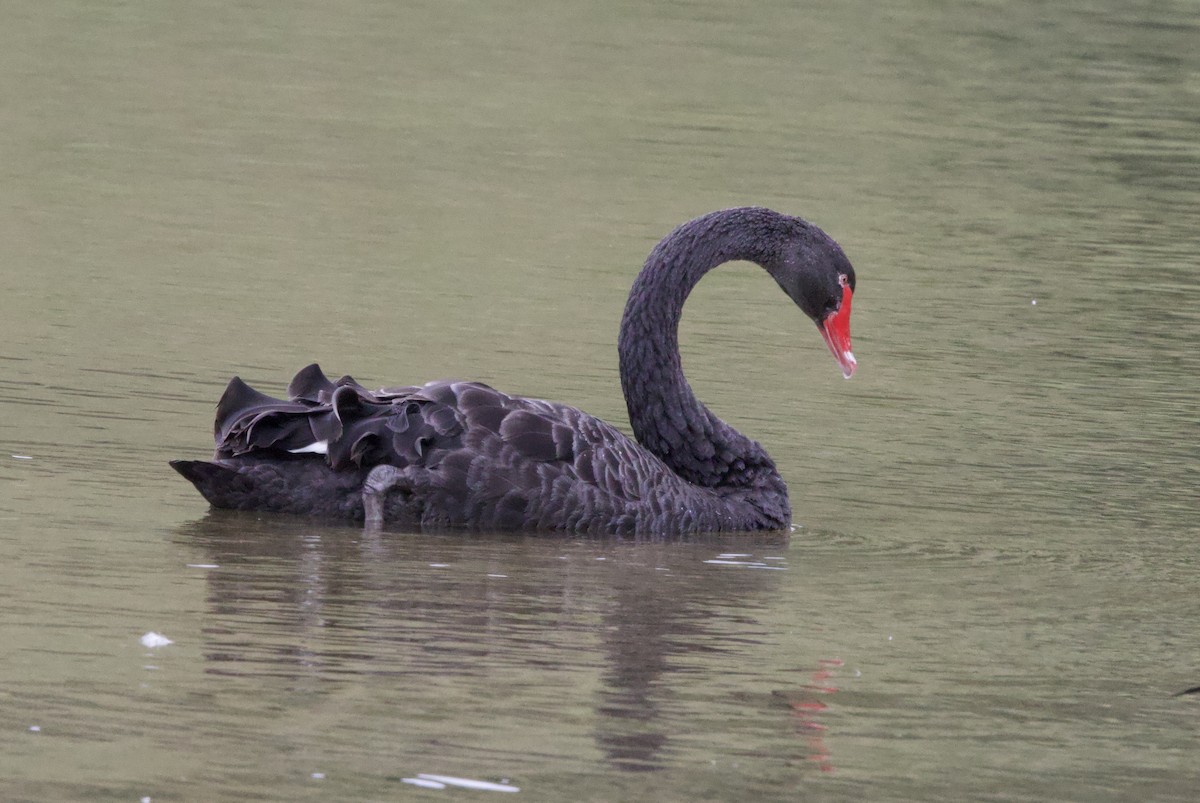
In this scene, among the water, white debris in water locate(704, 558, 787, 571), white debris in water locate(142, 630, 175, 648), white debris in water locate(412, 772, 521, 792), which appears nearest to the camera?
white debris in water locate(412, 772, 521, 792)

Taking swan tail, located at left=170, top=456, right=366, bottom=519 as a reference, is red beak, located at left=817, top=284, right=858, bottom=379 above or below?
above

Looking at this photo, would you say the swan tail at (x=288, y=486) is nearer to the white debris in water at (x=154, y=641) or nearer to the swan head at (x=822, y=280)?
the white debris in water at (x=154, y=641)

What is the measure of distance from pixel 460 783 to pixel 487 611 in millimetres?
1469

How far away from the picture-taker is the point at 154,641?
546cm

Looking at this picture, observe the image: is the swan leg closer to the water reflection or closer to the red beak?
the water reflection

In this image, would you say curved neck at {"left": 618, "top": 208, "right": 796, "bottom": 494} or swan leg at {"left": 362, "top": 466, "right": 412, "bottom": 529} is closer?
swan leg at {"left": 362, "top": 466, "right": 412, "bottom": 529}

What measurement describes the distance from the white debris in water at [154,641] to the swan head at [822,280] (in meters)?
3.16

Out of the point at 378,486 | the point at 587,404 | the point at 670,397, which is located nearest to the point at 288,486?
the point at 378,486

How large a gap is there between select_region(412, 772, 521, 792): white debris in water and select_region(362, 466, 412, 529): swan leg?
241 cm

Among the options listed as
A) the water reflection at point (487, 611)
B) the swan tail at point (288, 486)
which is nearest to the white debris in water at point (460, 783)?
the water reflection at point (487, 611)

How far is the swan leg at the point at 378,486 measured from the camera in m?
6.91

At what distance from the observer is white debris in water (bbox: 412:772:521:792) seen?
452 cm

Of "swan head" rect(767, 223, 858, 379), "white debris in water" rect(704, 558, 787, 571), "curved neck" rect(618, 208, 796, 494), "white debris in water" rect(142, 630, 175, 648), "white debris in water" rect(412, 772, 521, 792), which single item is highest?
"swan head" rect(767, 223, 858, 379)

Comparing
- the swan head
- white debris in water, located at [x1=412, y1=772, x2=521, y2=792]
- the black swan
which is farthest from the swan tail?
white debris in water, located at [x1=412, y1=772, x2=521, y2=792]
